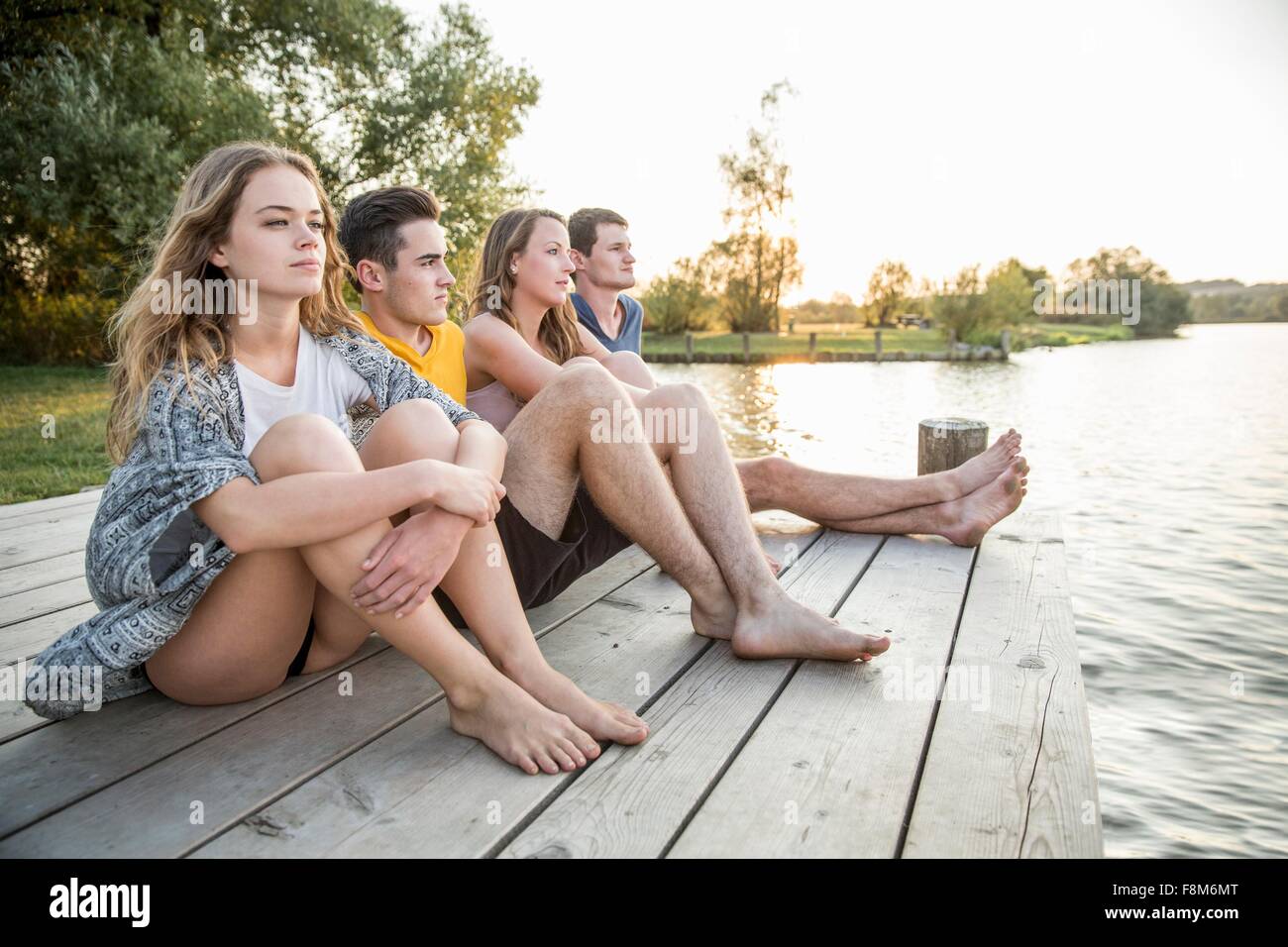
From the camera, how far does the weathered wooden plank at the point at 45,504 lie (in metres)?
3.63

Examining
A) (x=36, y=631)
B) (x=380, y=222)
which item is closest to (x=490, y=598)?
(x=380, y=222)

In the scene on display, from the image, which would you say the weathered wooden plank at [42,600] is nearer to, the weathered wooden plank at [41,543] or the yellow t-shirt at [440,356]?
the weathered wooden plank at [41,543]

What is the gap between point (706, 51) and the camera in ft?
82.8

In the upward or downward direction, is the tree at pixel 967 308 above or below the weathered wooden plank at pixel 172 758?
above

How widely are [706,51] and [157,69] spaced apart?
711 inches

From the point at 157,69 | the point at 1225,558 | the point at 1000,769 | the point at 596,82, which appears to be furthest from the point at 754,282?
the point at 1000,769

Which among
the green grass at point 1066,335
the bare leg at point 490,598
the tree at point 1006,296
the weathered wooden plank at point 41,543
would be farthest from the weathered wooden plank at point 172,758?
the green grass at point 1066,335

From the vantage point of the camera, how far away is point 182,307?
5.96ft

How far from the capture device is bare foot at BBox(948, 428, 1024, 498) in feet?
10.9

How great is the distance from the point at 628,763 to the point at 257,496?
0.82m

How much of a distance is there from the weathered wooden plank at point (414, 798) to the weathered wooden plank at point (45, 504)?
105 inches

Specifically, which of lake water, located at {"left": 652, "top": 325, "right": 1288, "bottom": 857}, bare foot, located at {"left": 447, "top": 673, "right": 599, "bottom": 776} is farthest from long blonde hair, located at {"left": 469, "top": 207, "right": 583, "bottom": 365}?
lake water, located at {"left": 652, "top": 325, "right": 1288, "bottom": 857}
